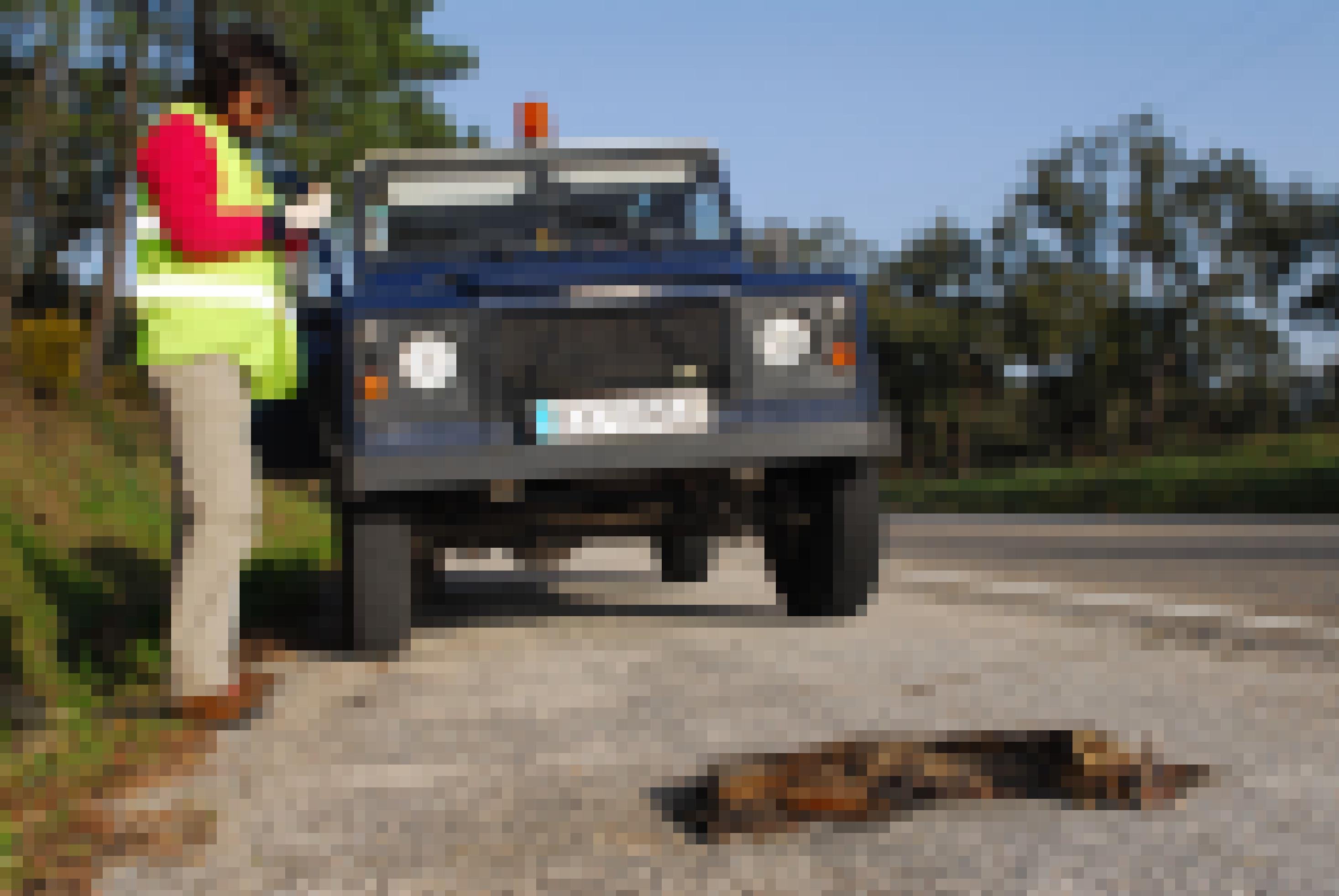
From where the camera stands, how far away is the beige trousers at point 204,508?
6.14 m

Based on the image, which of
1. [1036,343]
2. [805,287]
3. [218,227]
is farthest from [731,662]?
[1036,343]

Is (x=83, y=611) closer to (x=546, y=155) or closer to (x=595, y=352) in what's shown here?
(x=595, y=352)

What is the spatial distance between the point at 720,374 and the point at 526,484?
38.1 inches

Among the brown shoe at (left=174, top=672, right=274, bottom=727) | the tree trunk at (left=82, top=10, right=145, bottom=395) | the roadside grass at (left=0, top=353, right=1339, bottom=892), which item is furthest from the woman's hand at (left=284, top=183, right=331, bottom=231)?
the tree trunk at (left=82, top=10, right=145, bottom=395)

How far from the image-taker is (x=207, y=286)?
5.97 m

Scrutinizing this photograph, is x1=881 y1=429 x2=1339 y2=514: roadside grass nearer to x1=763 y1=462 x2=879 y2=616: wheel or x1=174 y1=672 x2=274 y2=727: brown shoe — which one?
x1=763 y1=462 x2=879 y2=616: wheel

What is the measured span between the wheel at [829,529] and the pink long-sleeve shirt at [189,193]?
2963 millimetres

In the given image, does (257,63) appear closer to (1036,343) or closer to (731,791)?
(731,791)

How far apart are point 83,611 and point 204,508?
232 centimetres

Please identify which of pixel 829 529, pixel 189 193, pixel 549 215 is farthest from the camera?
pixel 549 215

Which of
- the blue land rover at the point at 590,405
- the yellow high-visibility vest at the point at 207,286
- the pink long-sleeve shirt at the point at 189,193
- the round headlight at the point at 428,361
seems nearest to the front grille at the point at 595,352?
the blue land rover at the point at 590,405

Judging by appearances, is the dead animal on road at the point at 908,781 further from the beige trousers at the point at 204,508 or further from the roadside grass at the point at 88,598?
the beige trousers at the point at 204,508

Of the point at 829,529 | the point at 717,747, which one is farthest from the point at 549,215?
the point at 717,747

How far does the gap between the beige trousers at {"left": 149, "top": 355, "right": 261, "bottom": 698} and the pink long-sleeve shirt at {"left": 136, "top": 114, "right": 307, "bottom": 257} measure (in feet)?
1.43
